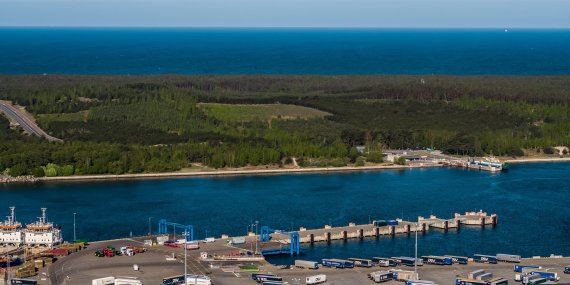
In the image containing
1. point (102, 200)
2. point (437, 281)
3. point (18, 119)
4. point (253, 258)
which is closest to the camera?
point (437, 281)

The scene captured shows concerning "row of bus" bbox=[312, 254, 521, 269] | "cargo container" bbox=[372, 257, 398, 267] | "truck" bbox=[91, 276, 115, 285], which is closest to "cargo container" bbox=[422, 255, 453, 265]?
"row of bus" bbox=[312, 254, 521, 269]

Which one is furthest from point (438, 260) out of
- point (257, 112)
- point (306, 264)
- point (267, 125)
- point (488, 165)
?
point (257, 112)

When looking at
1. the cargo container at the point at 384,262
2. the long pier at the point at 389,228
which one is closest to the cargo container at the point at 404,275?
the cargo container at the point at 384,262

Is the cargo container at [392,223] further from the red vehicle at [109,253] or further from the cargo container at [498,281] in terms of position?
the red vehicle at [109,253]

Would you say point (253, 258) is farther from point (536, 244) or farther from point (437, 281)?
point (536, 244)

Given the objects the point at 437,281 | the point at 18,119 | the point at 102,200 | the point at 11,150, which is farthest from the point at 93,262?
the point at 18,119

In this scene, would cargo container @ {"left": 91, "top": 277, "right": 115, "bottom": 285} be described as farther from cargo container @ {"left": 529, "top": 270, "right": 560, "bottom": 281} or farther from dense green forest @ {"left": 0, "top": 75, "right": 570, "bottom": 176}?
dense green forest @ {"left": 0, "top": 75, "right": 570, "bottom": 176}
